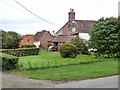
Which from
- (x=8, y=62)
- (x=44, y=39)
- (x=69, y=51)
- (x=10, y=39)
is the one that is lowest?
(x=8, y=62)

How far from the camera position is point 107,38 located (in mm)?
33250

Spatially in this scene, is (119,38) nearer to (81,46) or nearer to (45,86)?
(81,46)

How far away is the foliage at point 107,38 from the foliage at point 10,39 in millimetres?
32100

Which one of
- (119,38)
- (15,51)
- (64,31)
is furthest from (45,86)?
(64,31)

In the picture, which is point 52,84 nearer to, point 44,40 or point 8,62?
point 8,62

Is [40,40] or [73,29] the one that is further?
[40,40]

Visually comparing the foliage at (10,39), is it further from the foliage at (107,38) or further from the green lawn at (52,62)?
the foliage at (107,38)

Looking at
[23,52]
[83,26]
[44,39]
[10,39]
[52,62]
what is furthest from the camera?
[44,39]

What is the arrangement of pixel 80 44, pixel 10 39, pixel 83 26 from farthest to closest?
pixel 83 26 < pixel 10 39 < pixel 80 44

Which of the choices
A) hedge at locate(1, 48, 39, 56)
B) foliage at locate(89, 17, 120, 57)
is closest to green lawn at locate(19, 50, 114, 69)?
foliage at locate(89, 17, 120, 57)

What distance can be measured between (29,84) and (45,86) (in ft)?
3.07

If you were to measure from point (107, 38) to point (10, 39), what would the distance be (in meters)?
37.1

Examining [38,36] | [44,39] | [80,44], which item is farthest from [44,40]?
[80,44]

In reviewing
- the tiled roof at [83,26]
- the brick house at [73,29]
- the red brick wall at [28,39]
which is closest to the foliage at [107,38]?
the brick house at [73,29]
